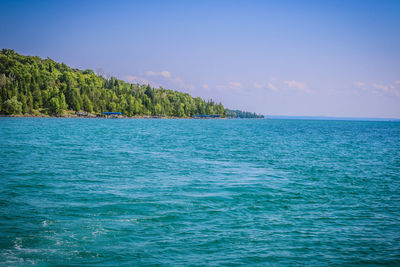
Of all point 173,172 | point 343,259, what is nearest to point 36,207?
point 173,172

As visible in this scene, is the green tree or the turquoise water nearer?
the turquoise water

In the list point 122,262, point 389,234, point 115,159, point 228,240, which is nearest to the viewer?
point 122,262

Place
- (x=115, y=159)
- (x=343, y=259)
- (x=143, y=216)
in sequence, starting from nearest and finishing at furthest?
1. (x=343, y=259)
2. (x=143, y=216)
3. (x=115, y=159)

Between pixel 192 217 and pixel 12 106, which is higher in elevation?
pixel 12 106

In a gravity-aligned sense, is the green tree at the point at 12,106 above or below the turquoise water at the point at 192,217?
above

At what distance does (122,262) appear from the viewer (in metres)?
10.1

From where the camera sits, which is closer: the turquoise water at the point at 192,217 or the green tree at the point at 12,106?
the turquoise water at the point at 192,217

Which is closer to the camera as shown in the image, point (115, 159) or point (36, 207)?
point (36, 207)

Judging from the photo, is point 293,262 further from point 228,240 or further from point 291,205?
point 291,205

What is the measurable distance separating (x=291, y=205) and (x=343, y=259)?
21.5 ft

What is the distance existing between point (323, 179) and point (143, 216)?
56.8ft

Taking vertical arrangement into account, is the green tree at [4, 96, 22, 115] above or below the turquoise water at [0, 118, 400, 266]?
above

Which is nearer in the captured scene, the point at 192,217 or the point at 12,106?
the point at 192,217

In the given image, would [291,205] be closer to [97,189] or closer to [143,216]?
[143,216]
